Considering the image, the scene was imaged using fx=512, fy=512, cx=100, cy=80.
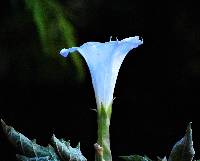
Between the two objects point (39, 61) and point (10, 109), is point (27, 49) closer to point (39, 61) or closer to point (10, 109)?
point (39, 61)

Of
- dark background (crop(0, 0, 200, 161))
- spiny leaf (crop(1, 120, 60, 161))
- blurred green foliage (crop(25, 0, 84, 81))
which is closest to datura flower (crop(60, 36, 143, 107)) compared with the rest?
spiny leaf (crop(1, 120, 60, 161))

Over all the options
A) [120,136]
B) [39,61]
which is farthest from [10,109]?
[120,136]

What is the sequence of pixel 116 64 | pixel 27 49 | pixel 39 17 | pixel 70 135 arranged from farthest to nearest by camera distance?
1. pixel 70 135
2. pixel 27 49
3. pixel 39 17
4. pixel 116 64

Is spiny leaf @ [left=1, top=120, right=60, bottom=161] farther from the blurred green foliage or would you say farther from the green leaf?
the blurred green foliage

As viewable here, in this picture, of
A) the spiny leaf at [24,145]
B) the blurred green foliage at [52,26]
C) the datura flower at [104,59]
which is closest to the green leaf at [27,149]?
the spiny leaf at [24,145]

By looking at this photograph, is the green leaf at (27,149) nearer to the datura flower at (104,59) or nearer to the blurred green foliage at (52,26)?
the datura flower at (104,59)

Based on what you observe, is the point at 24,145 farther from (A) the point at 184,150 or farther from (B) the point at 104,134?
(A) the point at 184,150

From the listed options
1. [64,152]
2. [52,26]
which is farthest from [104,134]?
[52,26]
